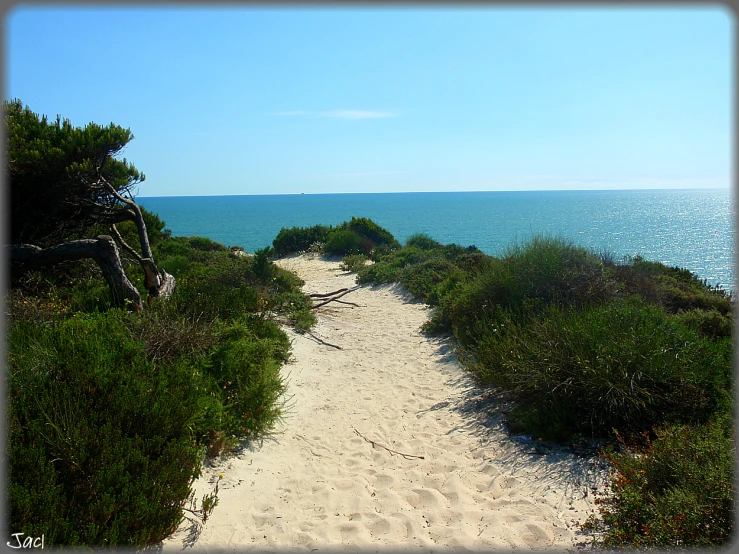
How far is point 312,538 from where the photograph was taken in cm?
369

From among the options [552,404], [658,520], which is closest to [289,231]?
[552,404]

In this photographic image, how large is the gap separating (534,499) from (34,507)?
3.74m

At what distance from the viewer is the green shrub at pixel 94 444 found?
9.44 feet

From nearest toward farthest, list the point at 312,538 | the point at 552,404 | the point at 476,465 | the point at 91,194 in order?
1. the point at 312,538
2. the point at 476,465
3. the point at 552,404
4. the point at 91,194

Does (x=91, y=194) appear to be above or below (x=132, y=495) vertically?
above

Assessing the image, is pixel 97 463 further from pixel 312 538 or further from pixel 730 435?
pixel 730 435

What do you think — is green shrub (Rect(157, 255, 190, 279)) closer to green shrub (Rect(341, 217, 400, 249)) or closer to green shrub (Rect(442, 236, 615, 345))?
green shrub (Rect(442, 236, 615, 345))

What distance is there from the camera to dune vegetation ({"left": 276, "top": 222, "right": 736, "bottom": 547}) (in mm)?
3223

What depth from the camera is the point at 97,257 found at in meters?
7.43

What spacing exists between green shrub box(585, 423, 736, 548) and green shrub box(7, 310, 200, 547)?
124 inches

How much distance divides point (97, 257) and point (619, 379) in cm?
748

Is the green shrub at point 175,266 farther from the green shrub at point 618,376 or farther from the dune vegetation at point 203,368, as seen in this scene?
the green shrub at point 618,376

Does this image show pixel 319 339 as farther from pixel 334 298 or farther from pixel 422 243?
pixel 422 243

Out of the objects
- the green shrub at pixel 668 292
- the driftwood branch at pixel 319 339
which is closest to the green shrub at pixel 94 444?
the driftwood branch at pixel 319 339
